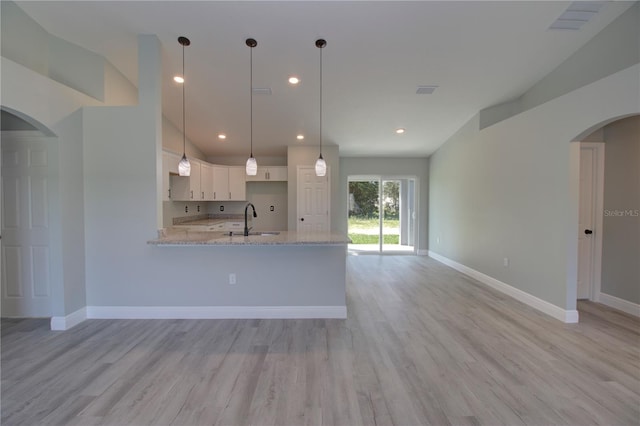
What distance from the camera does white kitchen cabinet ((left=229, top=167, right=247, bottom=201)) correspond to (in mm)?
6250

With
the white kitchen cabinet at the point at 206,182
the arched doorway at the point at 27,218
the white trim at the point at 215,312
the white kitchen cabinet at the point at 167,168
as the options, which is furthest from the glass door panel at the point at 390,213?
the arched doorway at the point at 27,218

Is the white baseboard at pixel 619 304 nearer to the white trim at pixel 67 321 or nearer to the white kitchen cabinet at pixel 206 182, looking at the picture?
the white trim at pixel 67 321

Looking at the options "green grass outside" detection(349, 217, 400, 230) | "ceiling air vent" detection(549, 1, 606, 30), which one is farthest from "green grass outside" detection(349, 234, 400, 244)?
"ceiling air vent" detection(549, 1, 606, 30)

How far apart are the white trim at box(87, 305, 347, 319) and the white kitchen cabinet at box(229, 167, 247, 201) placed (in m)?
3.41

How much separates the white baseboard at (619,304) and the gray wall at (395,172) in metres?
3.51

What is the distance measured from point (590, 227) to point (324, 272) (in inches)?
146

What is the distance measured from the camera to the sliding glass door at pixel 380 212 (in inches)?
279

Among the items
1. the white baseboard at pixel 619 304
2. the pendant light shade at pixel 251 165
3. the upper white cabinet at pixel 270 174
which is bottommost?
the white baseboard at pixel 619 304

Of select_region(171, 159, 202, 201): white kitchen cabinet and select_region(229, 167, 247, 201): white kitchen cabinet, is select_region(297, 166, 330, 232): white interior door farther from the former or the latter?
select_region(171, 159, 202, 201): white kitchen cabinet

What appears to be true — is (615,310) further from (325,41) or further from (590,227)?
(325,41)

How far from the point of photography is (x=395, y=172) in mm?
7012

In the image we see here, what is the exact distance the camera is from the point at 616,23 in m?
3.04

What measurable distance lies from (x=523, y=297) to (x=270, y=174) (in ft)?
16.5

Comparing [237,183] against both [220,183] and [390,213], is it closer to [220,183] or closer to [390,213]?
[220,183]
